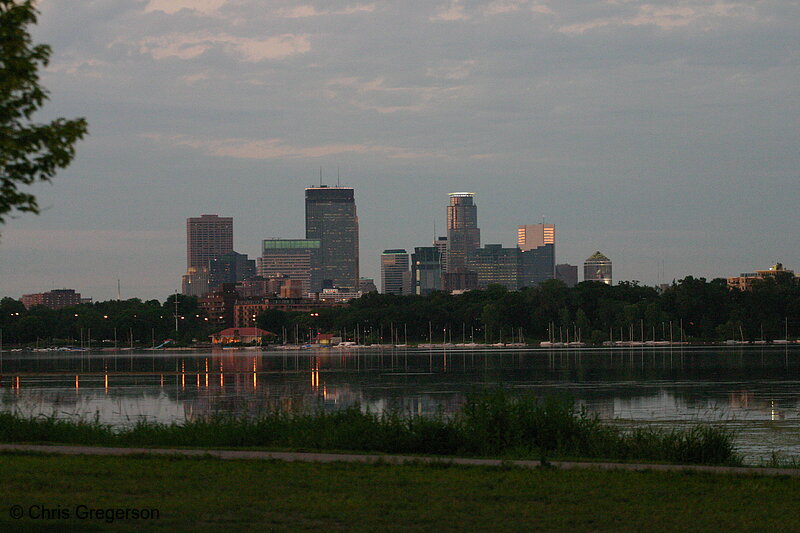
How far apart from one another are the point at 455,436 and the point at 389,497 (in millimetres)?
7342

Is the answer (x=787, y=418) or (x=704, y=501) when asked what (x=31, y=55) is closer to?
(x=704, y=501)

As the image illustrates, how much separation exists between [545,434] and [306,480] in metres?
8.05

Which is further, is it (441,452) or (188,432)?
(188,432)

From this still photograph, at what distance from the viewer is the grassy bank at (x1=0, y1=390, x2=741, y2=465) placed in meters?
23.5

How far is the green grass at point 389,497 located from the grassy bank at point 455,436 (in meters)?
3.63

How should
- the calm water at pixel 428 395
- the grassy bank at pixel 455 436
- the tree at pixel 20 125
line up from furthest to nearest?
the calm water at pixel 428 395
the grassy bank at pixel 455 436
the tree at pixel 20 125

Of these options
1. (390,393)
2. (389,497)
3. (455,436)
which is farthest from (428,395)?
(389,497)

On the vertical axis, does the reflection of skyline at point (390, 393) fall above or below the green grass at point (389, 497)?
below

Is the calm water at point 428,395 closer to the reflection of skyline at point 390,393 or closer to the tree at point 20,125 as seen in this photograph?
the reflection of skyline at point 390,393

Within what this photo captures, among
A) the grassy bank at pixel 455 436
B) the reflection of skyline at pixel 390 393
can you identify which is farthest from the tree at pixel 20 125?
the reflection of skyline at pixel 390 393

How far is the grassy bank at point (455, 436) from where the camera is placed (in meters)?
23.5

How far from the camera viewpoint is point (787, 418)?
1551 inches

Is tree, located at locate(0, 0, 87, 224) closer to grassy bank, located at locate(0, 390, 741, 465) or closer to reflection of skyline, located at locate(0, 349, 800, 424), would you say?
grassy bank, located at locate(0, 390, 741, 465)

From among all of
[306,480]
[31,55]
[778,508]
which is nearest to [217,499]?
[306,480]
